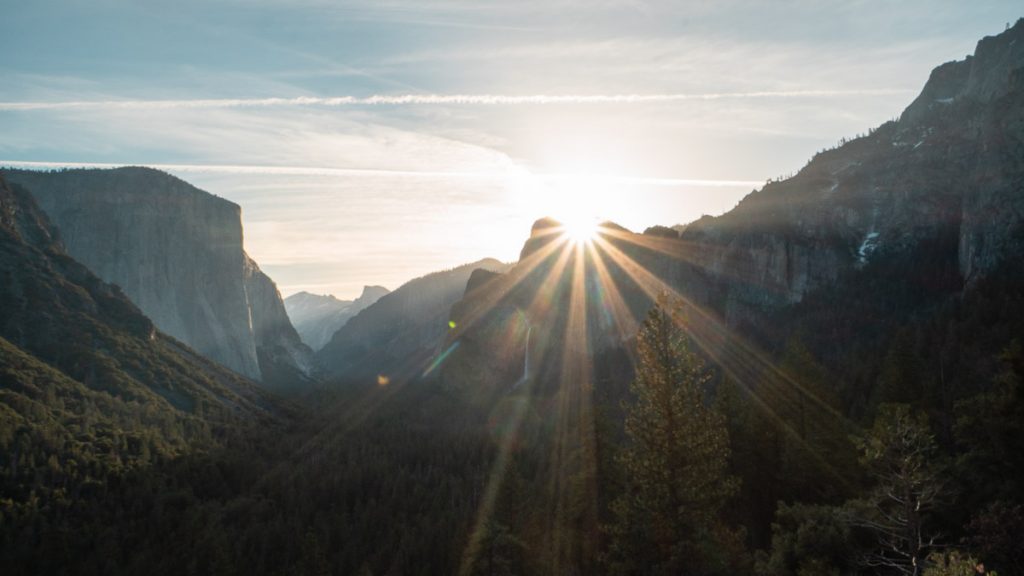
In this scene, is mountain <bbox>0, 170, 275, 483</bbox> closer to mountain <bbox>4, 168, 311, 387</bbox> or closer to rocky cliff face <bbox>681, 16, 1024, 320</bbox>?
mountain <bbox>4, 168, 311, 387</bbox>

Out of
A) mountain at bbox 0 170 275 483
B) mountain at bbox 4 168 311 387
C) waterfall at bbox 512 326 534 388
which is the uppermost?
mountain at bbox 4 168 311 387

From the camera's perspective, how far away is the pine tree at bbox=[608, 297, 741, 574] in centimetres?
2269

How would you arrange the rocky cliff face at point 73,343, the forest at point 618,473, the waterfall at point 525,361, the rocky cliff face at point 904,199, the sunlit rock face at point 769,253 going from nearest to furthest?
1. the forest at point 618,473
2. the rocky cliff face at point 73,343
3. the rocky cliff face at point 904,199
4. the sunlit rock face at point 769,253
5. the waterfall at point 525,361

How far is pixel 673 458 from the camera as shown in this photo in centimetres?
2305

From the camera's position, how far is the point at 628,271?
174 m

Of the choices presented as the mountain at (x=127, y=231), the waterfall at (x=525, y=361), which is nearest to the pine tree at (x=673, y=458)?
the waterfall at (x=525, y=361)

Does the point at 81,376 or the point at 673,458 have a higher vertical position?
the point at 673,458

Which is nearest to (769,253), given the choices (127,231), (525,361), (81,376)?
(525,361)

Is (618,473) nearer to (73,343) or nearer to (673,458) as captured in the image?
(673,458)

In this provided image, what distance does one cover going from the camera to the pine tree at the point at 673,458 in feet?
74.4

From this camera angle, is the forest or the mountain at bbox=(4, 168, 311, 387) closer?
the forest

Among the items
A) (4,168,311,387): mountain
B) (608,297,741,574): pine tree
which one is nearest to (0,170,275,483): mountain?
(4,168,311,387): mountain

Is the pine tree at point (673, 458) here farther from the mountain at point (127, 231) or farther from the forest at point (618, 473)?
the mountain at point (127, 231)

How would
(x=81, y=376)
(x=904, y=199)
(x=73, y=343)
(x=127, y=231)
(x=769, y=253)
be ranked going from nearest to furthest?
(x=81, y=376) → (x=73, y=343) → (x=904, y=199) → (x=769, y=253) → (x=127, y=231)
